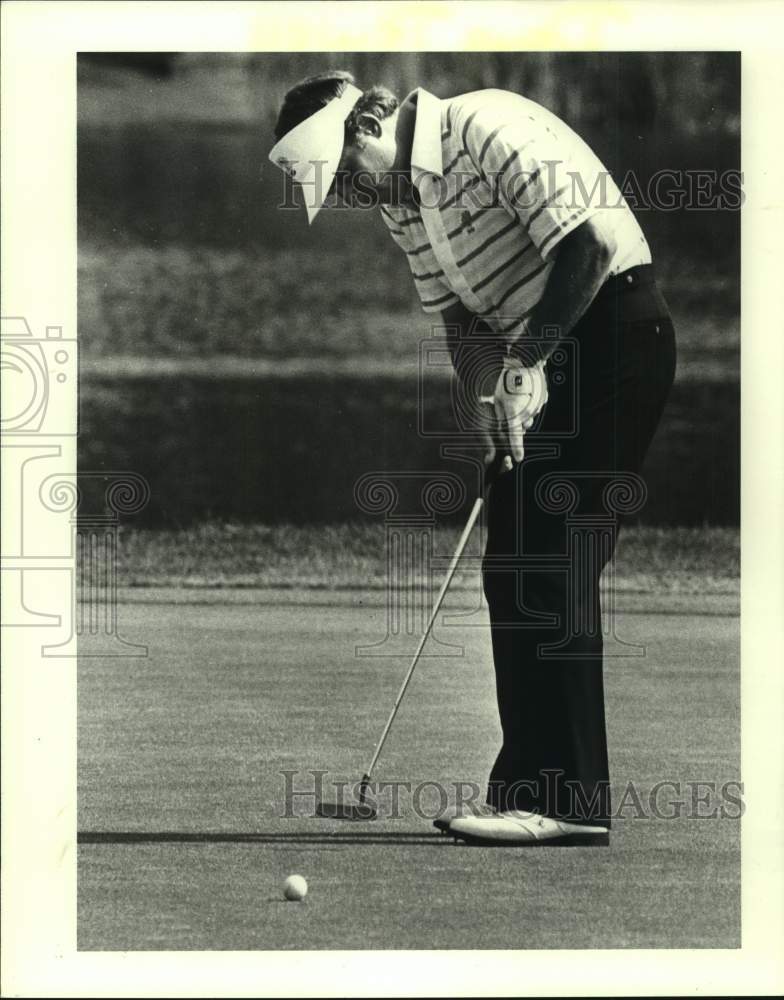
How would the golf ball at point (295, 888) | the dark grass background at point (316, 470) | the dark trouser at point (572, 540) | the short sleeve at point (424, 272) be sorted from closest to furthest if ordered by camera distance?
the golf ball at point (295, 888) < the dark grass background at point (316, 470) < the dark trouser at point (572, 540) < the short sleeve at point (424, 272)

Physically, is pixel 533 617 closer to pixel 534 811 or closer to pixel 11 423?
pixel 534 811

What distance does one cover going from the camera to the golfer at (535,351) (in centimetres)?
695

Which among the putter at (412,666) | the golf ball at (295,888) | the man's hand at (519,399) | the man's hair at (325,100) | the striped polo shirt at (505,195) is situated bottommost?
the golf ball at (295,888)

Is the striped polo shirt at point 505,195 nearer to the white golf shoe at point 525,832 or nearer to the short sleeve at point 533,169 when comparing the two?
the short sleeve at point 533,169

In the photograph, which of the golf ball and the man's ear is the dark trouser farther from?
the man's ear

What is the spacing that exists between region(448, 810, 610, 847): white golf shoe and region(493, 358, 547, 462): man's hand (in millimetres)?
995

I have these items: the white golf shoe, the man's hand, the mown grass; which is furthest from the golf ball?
the man's hand

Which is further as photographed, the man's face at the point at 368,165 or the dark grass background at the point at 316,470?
the man's face at the point at 368,165

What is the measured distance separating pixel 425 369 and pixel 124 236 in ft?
3.02

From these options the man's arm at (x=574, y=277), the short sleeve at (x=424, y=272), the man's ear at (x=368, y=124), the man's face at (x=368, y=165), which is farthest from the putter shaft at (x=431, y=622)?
the man's ear at (x=368, y=124)

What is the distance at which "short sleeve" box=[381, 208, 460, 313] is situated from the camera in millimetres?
7109

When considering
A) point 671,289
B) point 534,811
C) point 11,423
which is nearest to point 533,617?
point 534,811

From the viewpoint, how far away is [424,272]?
7.15 meters

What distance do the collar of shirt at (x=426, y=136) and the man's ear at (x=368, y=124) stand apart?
0.10 metres
